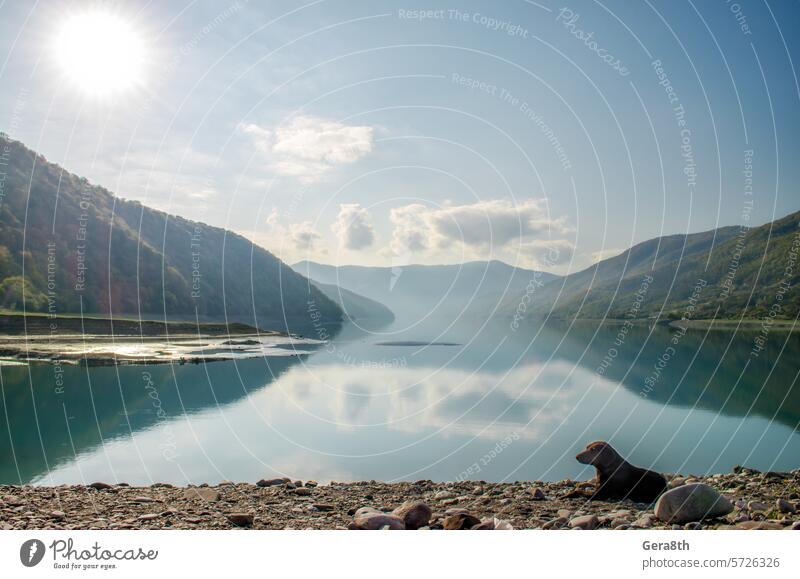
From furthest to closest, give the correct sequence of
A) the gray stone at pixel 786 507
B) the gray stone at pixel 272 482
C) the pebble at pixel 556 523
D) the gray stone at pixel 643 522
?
the gray stone at pixel 272 482, the gray stone at pixel 786 507, the pebble at pixel 556 523, the gray stone at pixel 643 522

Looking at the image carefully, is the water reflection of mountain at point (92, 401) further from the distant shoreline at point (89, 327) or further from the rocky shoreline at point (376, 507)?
the distant shoreline at point (89, 327)

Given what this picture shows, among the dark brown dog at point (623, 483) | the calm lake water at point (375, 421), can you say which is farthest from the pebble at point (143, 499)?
the dark brown dog at point (623, 483)

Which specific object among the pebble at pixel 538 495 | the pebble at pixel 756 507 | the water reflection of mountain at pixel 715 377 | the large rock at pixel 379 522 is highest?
the large rock at pixel 379 522

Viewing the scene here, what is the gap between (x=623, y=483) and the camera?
14766mm

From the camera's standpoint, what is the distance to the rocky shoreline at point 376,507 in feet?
34.8

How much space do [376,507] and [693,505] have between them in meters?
6.48

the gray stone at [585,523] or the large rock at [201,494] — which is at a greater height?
the large rock at [201,494]

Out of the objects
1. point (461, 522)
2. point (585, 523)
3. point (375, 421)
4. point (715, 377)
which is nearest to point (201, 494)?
Answer: point (461, 522)

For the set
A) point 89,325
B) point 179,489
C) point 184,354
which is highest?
point 89,325

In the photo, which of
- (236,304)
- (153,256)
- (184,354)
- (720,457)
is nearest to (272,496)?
(720,457)

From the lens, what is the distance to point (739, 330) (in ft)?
493

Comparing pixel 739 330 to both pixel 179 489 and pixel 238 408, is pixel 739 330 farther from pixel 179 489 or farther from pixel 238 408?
pixel 179 489

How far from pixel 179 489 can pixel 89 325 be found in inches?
3169

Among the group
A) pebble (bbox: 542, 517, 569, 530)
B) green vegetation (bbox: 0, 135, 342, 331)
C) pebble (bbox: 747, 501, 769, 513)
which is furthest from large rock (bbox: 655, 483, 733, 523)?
green vegetation (bbox: 0, 135, 342, 331)
